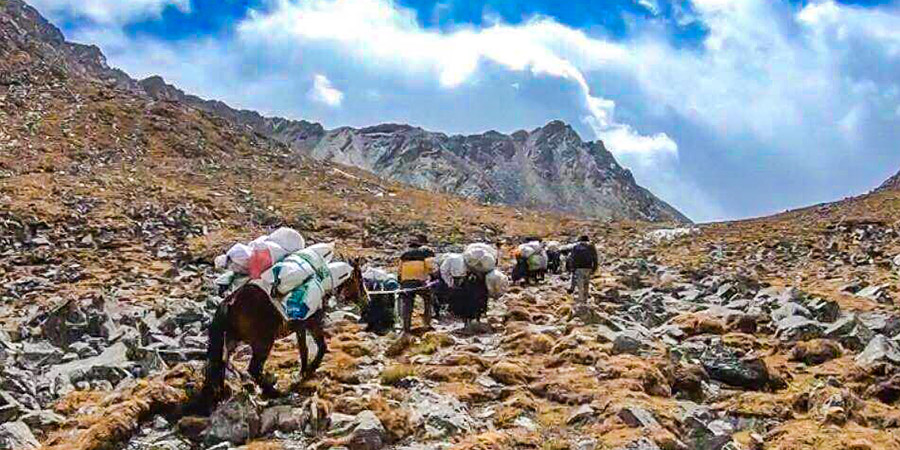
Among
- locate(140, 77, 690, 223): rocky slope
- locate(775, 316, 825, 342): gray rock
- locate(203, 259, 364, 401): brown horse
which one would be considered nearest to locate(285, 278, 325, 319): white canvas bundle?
locate(203, 259, 364, 401): brown horse

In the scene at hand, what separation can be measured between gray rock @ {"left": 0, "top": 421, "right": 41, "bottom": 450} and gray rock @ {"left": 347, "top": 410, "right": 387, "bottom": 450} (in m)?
2.83

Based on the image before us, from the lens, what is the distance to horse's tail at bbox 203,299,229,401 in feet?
28.0

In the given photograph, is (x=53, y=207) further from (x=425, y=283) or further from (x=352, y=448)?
(x=352, y=448)

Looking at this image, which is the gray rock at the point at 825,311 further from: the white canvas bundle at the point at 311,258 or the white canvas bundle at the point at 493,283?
the white canvas bundle at the point at 311,258

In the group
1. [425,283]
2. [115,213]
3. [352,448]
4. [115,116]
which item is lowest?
[352,448]

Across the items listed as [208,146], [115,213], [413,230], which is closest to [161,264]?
[115,213]

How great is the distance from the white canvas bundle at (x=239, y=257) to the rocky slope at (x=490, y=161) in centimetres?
13356

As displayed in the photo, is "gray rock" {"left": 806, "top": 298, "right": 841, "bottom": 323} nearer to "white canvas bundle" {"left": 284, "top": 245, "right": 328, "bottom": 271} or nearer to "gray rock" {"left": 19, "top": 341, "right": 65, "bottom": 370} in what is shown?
"white canvas bundle" {"left": 284, "top": 245, "right": 328, "bottom": 271}

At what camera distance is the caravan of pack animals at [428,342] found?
8.04 metres

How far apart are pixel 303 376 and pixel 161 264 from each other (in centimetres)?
1778

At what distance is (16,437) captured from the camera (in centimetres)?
738

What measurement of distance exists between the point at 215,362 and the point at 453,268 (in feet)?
25.1

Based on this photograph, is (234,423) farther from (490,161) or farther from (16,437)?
(490,161)

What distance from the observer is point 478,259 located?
1559 centimetres
